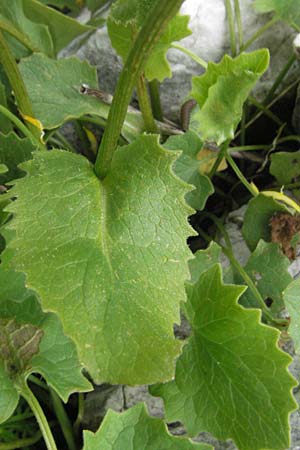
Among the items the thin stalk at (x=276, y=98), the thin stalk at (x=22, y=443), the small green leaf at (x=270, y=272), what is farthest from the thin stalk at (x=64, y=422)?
the thin stalk at (x=276, y=98)

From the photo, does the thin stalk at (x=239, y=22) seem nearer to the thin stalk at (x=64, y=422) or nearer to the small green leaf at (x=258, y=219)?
the small green leaf at (x=258, y=219)

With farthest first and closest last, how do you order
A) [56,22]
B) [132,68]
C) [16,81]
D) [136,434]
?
[56,22]
[16,81]
[136,434]
[132,68]

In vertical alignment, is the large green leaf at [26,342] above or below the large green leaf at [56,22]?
below

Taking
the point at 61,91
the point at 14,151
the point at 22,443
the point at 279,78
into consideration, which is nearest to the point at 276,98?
the point at 279,78

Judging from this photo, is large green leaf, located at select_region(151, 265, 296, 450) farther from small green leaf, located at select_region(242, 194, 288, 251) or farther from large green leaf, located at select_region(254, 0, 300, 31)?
large green leaf, located at select_region(254, 0, 300, 31)

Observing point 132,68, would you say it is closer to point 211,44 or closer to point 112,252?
point 112,252
